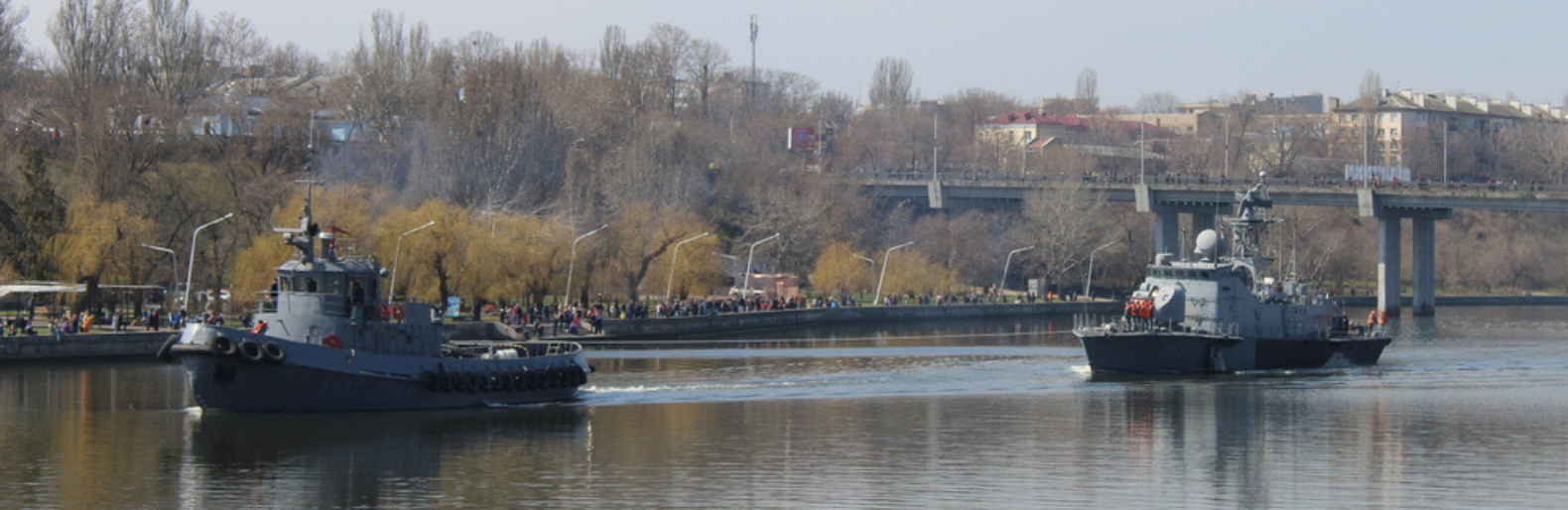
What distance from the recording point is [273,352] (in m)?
45.2

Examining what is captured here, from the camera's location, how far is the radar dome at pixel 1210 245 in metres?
67.0

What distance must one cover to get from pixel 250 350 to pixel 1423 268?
100.0 m

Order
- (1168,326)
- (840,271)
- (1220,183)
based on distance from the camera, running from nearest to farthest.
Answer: (1168,326), (840,271), (1220,183)

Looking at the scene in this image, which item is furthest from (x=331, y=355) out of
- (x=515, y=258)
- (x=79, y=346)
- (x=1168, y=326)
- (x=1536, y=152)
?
(x=1536, y=152)

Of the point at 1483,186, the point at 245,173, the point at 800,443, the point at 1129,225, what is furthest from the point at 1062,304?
the point at 800,443

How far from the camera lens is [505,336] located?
7888 centimetres

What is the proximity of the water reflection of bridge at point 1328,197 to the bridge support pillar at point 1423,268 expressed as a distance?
0.22 ft

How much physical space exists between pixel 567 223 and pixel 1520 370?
50.2 meters

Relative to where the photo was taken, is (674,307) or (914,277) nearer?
(674,307)

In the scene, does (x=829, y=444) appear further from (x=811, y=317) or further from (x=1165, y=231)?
(x=1165, y=231)

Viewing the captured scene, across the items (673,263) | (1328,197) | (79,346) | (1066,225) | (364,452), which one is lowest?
(364,452)

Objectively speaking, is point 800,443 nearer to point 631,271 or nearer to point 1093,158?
point 631,271

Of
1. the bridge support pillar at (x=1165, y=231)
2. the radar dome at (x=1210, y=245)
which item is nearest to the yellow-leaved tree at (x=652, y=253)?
the radar dome at (x=1210, y=245)

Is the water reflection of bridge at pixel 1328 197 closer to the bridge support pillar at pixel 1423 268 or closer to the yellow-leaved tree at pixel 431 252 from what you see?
the bridge support pillar at pixel 1423 268
